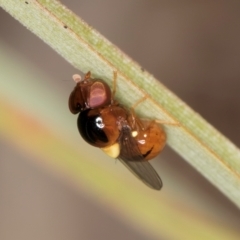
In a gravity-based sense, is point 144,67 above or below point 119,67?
above

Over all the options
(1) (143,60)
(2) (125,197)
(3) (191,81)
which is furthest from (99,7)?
(2) (125,197)

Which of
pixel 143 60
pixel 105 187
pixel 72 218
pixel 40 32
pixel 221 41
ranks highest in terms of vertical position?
pixel 221 41

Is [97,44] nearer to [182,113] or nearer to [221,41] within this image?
[182,113]

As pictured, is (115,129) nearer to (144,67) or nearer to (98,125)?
(98,125)

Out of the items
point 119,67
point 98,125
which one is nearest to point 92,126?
point 98,125

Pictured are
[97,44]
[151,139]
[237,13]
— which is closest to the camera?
[97,44]

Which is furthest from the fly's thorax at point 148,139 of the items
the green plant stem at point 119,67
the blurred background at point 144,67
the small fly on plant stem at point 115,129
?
the blurred background at point 144,67
